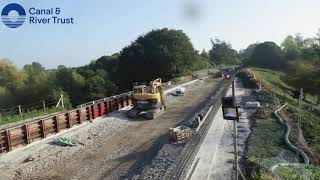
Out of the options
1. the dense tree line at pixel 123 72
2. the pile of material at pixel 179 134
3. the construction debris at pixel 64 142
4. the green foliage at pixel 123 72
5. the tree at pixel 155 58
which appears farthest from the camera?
the tree at pixel 155 58

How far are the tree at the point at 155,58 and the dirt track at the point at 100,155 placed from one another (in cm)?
3651

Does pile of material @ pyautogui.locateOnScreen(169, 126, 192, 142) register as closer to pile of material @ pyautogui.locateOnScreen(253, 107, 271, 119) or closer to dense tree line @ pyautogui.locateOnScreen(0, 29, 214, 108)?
pile of material @ pyautogui.locateOnScreen(253, 107, 271, 119)

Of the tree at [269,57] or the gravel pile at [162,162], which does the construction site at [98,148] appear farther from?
the tree at [269,57]

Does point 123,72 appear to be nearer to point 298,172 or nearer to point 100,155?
point 100,155

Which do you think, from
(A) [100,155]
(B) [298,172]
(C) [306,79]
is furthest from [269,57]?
(B) [298,172]

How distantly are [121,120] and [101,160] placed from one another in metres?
9.53

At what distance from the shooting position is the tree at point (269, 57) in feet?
333

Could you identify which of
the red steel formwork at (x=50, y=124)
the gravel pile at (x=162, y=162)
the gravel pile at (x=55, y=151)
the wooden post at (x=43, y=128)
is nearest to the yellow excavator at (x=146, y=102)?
the gravel pile at (x=55, y=151)

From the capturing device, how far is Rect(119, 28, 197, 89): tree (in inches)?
2596

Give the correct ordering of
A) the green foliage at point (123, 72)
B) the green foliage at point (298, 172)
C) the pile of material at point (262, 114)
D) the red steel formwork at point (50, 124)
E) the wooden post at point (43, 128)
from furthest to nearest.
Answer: the green foliage at point (123, 72) < the pile of material at point (262, 114) < the wooden post at point (43, 128) < the red steel formwork at point (50, 124) < the green foliage at point (298, 172)

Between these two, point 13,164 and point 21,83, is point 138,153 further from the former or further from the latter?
point 21,83

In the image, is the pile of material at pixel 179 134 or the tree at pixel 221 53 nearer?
the pile of material at pixel 179 134

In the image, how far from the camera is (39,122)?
23969mm

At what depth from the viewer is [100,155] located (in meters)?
21.5
